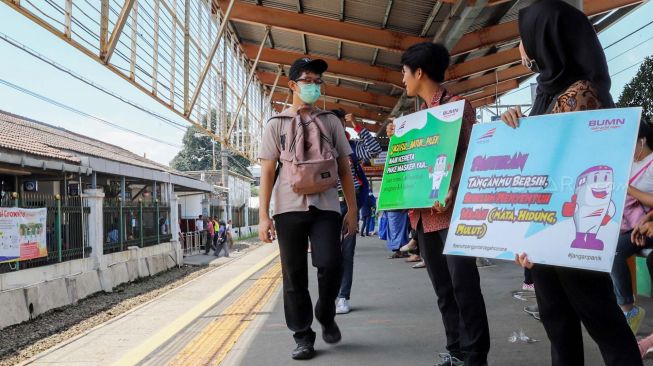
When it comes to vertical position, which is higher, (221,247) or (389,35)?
(389,35)

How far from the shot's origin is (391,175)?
10.9 ft

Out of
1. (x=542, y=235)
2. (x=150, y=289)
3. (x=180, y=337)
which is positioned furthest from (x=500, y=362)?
(x=150, y=289)

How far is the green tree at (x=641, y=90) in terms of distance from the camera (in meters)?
11.5

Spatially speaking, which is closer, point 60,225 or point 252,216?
point 60,225

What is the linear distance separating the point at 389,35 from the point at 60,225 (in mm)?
7536

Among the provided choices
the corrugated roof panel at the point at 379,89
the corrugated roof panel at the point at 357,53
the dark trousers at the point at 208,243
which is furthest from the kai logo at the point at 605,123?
the dark trousers at the point at 208,243

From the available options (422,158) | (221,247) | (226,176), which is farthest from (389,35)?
(226,176)

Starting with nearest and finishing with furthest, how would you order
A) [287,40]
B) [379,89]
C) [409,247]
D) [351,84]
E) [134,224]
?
1. [409,247]
2. [287,40]
3. [134,224]
4. [379,89]
5. [351,84]

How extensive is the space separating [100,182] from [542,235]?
2222 centimetres

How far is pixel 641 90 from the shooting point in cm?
1199

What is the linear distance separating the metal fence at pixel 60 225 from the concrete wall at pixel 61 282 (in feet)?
0.53

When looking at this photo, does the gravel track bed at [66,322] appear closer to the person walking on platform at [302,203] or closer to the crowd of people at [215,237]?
the person walking on platform at [302,203]

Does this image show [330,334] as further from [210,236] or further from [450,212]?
[210,236]

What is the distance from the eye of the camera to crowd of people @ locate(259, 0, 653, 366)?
2080 millimetres
